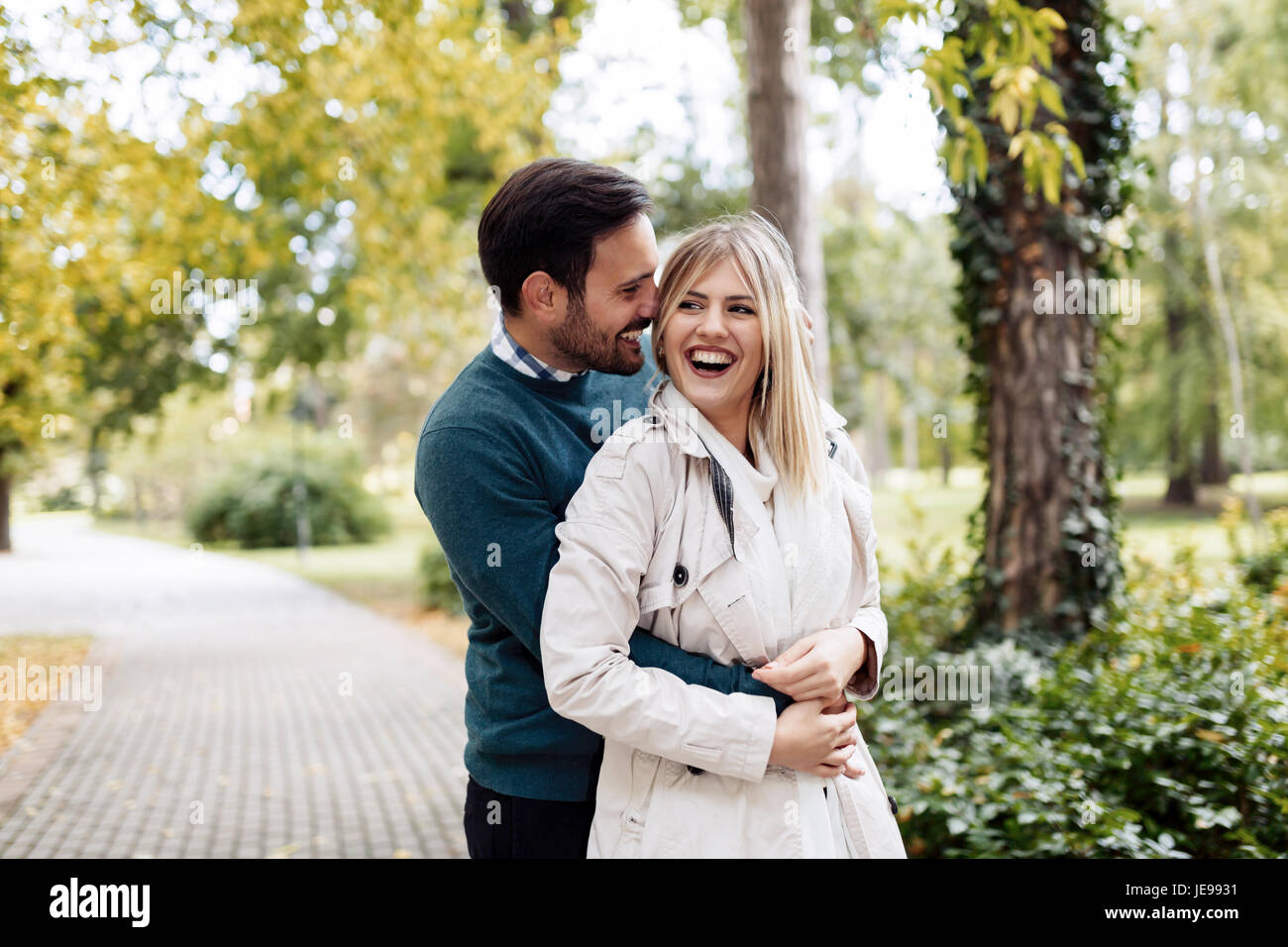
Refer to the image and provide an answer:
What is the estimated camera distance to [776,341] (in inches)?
74.6

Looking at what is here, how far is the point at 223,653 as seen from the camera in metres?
11.9

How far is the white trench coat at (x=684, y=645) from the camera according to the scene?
1718mm

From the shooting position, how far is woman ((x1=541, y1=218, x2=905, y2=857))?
173 cm

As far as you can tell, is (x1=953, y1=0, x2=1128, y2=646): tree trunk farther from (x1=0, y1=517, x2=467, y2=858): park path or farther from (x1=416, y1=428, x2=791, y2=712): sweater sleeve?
(x1=416, y1=428, x2=791, y2=712): sweater sleeve

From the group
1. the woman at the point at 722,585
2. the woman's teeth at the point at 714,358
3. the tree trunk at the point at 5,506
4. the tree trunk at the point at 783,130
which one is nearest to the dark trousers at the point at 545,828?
the woman at the point at 722,585

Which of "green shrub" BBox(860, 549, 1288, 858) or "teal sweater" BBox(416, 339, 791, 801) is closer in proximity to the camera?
"teal sweater" BBox(416, 339, 791, 801)

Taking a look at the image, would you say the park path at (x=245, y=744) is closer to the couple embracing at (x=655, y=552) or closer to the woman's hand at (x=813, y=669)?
the couple embracing at (x=655, y=552)

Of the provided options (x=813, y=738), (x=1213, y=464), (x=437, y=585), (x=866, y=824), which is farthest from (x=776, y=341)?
(x=1213, y=464)

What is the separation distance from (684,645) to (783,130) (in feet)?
12.7

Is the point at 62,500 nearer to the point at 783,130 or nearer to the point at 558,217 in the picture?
the point at 783,130

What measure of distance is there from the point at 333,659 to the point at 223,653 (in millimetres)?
1583

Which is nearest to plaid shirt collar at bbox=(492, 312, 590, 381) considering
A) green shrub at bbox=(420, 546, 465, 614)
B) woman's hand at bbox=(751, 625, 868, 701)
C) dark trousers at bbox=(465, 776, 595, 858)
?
woman's hand at bbox=(751, 625, 868, 701)

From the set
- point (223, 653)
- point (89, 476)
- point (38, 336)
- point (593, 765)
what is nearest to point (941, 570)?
point (593, 765)

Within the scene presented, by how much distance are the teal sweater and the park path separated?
360cm
